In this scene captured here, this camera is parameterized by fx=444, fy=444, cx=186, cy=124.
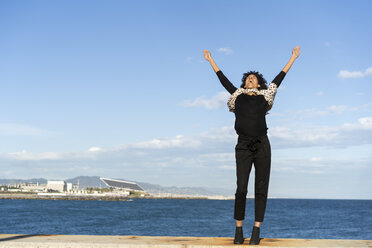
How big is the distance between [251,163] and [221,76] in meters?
1.20

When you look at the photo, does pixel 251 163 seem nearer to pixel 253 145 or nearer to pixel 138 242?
pixel 253 145

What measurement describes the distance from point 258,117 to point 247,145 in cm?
35

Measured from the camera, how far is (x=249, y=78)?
18.1 ft

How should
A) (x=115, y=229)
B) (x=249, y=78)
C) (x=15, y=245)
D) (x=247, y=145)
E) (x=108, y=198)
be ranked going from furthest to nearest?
(x=108, y=198)
(x=115, y=229)
(x=249, y=78)
(x=247, y=145)
(x=15, y=245)

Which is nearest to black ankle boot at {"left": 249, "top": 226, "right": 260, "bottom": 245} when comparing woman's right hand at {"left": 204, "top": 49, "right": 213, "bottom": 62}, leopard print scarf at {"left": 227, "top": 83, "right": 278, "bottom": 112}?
leopard print scarf at {"left": 227, "top": 83, "right": 278, "bottom": 112}

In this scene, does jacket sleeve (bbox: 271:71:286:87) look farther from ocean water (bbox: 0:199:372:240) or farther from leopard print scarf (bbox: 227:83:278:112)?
ocean water (bbox: 0:199:372:240)

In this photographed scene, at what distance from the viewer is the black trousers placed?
5.12 meters

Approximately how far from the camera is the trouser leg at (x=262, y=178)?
202 inches

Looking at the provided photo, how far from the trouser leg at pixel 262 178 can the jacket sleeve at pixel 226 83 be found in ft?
2.75

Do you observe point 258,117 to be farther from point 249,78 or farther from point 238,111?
point 249,78

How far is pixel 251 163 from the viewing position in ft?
17.0

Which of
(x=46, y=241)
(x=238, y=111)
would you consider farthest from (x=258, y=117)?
(x=46, y=241)

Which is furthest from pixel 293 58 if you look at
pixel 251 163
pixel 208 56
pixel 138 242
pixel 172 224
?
pixel 172 224

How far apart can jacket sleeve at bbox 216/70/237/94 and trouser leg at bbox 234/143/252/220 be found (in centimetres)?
77
